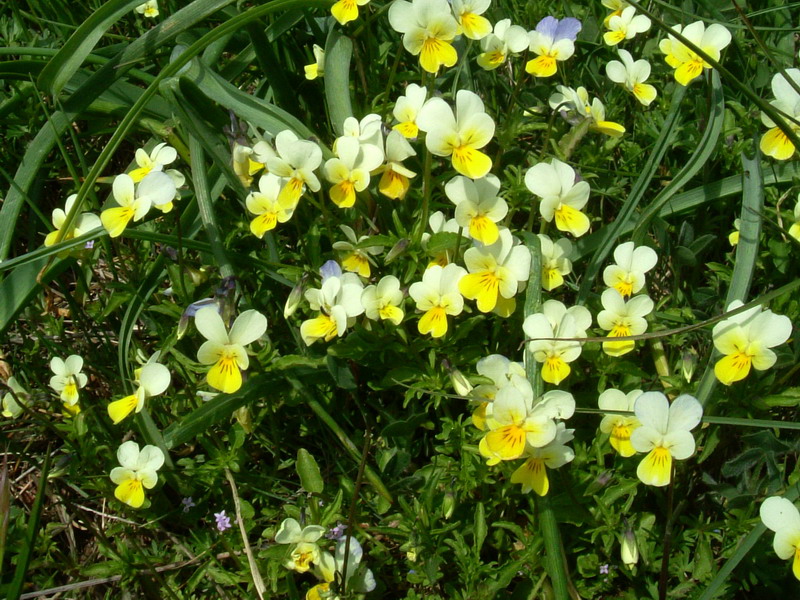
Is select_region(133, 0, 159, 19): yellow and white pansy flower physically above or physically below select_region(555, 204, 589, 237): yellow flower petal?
above

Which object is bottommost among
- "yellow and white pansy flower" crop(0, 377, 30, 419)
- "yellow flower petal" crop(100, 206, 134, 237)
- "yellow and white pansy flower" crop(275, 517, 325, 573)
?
"yellow and white pansy flower" crop(275, 517, 325, 573)

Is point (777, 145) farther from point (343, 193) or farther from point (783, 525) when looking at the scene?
point (343, 193)

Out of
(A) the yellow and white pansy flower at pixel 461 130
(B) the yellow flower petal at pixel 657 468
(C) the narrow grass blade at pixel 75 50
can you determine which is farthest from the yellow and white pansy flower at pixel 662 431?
(C) the narrow grass blade at pixel 75 50

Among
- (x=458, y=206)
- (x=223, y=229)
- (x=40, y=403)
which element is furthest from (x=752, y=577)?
(x=40, y=403)

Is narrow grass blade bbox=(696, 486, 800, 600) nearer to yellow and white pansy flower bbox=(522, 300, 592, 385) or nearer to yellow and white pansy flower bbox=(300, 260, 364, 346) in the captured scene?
yellow and white pansy flower bbox=(522, 300, 592, 385)


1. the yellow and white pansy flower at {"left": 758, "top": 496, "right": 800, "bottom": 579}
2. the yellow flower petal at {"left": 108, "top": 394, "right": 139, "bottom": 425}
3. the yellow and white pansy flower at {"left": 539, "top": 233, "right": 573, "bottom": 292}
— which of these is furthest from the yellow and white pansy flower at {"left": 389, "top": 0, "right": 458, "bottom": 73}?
the yellow and white pansy flower at {"left": 758, "top": 496, "right": 800, "bottom": 579}

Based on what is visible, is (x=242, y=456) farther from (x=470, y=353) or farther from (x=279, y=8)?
(x=279, y=8)

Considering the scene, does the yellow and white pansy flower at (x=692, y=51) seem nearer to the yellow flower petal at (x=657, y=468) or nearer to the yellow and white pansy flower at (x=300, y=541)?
the yellow flower petal at (x=657, y=468)
